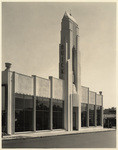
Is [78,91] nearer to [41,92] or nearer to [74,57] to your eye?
[74,57]

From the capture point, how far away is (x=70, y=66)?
56.0 metres

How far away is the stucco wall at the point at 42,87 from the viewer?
44803 millimetres

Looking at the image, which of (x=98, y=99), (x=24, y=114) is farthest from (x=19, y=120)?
(x=98, y=99)

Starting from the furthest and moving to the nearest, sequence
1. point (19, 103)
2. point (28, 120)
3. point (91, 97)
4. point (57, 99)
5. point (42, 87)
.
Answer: point (91, 97)
point (57, 99)
point (42, 87)
point (28, 120)
point (19, 103)

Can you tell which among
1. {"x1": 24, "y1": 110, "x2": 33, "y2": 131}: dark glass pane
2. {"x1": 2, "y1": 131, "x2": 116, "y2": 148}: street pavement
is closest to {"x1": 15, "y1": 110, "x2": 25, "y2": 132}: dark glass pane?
{"x1": 24, "y1": 110, "x2": 33, "y2": 131}: dark glass pane

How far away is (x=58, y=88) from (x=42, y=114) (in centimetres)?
760

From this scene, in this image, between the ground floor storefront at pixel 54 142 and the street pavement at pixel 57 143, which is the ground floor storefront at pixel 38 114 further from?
the street pavement at pixel 57 143

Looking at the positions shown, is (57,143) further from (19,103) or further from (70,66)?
(70,66)

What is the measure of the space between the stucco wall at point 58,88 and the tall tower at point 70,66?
91 centimetres

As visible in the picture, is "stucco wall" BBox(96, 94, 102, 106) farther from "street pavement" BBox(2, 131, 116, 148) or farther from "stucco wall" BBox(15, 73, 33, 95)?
"street pavement" BBox(2, 131, 116, 148)

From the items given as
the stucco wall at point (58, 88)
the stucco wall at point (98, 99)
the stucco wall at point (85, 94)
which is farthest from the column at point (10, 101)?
the stucco wall at point (98, 99)

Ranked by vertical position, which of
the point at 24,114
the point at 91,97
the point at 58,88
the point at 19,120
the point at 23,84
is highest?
the point at 23,84

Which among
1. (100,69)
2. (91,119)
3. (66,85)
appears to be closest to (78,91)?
(66,85)

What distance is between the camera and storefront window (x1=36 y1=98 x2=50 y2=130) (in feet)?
146
